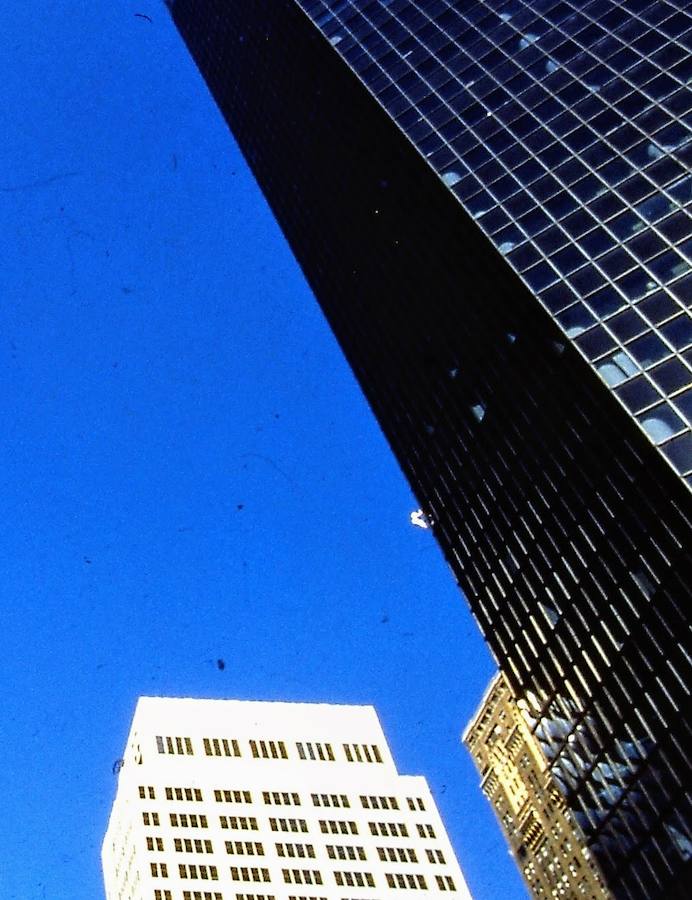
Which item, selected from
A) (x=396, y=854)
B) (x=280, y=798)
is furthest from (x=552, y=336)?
(x=280, y=798)

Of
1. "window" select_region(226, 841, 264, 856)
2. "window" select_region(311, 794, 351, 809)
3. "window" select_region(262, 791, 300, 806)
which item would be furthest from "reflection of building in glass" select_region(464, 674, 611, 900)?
"window" select_region(226, 841, 264, 856)

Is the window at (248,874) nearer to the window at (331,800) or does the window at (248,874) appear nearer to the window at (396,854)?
the window at (331,800)

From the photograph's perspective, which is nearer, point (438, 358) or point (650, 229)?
point (650, 229)

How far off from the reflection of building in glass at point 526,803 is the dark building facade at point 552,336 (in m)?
57.1

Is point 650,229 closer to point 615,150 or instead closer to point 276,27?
point 615,150

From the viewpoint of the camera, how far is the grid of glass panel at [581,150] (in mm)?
57500

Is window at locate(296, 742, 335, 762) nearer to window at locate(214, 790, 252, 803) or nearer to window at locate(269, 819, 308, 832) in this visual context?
window at locate(214, 790, 252, 803)

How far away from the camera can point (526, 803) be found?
146m

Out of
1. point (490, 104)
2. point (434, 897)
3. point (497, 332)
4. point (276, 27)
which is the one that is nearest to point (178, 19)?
point (276, 27)

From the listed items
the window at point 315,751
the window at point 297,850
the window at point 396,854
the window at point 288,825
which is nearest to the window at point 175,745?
the window at point 315,751

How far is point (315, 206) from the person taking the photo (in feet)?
345

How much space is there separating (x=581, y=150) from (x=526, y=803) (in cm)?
9927

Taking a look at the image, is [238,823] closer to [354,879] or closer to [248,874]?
[248,874]

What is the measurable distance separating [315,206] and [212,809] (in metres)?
78.6
